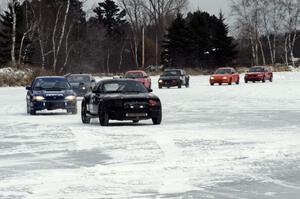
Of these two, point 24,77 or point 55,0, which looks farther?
point 55,0

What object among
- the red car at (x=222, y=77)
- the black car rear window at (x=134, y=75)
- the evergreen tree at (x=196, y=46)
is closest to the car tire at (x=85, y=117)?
the black car rear window at (x=134, y=75)

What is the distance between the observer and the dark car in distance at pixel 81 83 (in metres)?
39.1

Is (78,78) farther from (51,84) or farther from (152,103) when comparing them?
(152,103)

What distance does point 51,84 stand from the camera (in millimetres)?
27000

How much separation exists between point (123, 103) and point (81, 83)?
20.3m

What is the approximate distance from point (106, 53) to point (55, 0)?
2676 centimetres

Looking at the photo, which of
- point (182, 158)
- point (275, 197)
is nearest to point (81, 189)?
point (275, 197)

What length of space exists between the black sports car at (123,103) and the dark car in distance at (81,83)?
57.6 ft

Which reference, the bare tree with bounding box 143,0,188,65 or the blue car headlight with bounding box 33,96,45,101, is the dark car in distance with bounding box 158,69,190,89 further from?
the bare tree with bounding box 143,0,188,65

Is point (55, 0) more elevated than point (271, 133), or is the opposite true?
point (55, 0)

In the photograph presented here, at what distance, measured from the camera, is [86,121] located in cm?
2145

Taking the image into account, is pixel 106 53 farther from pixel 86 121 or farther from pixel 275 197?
pixel 275 197

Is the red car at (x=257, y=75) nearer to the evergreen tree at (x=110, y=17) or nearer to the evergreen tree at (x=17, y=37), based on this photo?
the evergreen tree at (x=17, y=37)

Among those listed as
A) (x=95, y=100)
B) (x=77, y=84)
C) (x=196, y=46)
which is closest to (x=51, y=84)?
(x=95, y=100)
